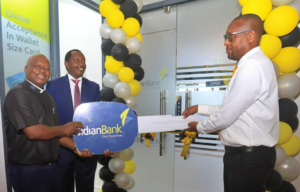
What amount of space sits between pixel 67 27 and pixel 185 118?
2.77 m

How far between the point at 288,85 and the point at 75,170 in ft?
7.30

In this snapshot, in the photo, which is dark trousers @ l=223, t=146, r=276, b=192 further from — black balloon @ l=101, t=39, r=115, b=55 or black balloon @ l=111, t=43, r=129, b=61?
black balloon @ l=101, t=39, r=115, b=55

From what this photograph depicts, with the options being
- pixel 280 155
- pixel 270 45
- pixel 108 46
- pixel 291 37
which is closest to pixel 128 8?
pixel 108 46

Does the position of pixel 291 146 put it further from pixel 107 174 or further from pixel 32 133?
pixel 32 133

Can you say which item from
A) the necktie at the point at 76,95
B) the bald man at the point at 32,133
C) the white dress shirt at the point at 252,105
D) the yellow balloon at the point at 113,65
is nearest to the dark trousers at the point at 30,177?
the bald man at the point at 32,133

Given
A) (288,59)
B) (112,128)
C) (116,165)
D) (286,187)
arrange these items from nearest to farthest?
1. (112,128)
2. (288,59)
3. (286,187)
4. (116,165)

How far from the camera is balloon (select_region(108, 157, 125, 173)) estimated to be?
2443 millimetres

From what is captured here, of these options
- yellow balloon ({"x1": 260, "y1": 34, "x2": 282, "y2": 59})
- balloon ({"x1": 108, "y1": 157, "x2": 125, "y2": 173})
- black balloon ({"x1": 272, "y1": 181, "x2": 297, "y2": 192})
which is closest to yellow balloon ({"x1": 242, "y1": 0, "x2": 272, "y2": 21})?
yellow balloon ({"x1": 260, "y1": 34, "x2": 282, "y2": 59})

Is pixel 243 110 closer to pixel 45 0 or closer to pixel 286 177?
pixel 286 177

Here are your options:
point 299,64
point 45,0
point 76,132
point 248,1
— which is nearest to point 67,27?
point 45,0

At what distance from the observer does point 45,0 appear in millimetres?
2641

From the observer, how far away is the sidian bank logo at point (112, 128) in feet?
5.37

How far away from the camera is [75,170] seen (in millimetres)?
1993

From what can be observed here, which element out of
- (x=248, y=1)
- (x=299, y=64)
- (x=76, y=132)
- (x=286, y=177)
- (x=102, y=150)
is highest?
(x=248, y=1)
